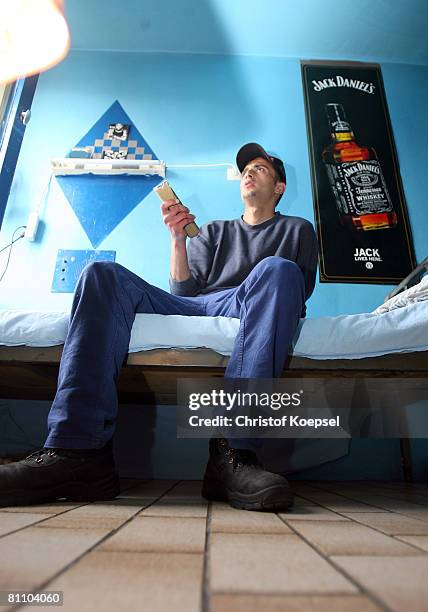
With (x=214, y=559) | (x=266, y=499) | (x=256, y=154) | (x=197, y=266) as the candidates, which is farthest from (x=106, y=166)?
(x=214, y=559)

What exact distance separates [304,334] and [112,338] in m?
0.52

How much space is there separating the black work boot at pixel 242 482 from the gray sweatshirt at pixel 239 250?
2.13ft

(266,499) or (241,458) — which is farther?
(241,458)

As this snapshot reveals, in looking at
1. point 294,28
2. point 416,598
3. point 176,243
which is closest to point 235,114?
point 294,28

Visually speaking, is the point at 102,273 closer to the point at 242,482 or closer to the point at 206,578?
the point at 242,482

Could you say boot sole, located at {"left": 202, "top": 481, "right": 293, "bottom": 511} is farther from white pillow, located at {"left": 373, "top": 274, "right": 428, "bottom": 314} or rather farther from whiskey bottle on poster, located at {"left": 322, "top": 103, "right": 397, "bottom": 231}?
whiskey bottle on poster, located at {"left": 322, "top": 103, "right": 397, "bottom": 231}

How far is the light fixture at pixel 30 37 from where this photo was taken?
1.74 meters

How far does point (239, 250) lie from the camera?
147cm

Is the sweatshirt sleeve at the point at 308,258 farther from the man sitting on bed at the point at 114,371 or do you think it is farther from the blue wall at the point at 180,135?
the blue wall at the point at 180,135

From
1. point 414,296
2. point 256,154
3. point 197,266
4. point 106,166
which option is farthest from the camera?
point 106,166

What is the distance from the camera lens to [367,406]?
1676 mm

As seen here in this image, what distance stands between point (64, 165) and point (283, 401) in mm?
2026

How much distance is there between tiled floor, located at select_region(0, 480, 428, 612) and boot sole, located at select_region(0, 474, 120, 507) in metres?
0.03

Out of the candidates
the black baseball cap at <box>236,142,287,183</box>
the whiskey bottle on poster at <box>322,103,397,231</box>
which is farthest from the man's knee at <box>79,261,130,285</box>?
the whiskey bottle on poster at <box>322,103,397,231</box>
